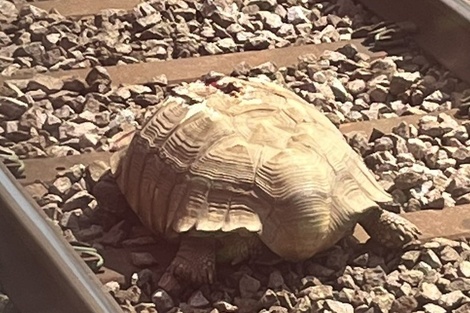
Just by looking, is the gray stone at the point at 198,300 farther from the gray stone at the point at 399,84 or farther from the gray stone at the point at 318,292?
the gray stone at the point at 399,84

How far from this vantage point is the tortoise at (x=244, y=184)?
3777mm

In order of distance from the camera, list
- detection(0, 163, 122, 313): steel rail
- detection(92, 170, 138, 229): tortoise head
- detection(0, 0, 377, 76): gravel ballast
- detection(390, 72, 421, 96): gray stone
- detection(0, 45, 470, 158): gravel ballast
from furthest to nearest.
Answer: detection(0, 0, 377, 76): gravel ballast → detection(390, 72, 421, 96): gray stone → detection(0, 45, 470, 158): gravel ballast → detection(92, 170, 138, 229): tortoise head → detection(0, 163, 122, 313): steel rail

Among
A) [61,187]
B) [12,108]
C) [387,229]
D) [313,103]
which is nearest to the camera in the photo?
[387,229]

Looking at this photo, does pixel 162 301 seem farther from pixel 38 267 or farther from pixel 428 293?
pixel 428 293

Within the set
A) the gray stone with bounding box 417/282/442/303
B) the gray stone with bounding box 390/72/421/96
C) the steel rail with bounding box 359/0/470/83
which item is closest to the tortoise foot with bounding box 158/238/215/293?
the gray stone with bounding box 417/282/442/303

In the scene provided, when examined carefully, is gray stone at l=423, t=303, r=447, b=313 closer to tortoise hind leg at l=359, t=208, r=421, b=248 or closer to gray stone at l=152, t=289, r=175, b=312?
tortoise hind leg at l=359, t=208, r=421, b=248

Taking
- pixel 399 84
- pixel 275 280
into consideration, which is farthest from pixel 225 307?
pixel 399 84

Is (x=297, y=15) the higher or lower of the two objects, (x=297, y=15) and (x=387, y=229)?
the lower

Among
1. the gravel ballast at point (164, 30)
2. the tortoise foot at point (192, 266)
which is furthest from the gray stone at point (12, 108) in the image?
the tortoise foot at point (192, 266)

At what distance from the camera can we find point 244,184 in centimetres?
378

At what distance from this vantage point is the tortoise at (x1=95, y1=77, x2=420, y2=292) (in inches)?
149

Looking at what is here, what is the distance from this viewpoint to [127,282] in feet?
12.6

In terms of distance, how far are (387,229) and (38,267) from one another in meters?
1.06

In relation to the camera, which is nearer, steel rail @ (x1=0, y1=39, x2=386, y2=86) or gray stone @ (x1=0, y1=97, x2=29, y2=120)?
gray stone @ (x1=0, y1=97, x2=29, y2=120)
